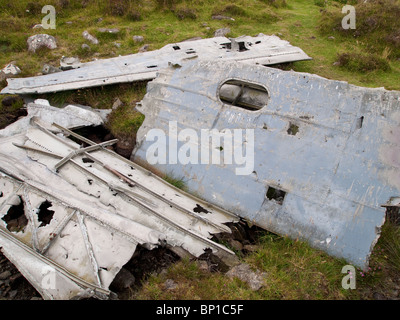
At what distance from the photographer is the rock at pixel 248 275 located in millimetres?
2937

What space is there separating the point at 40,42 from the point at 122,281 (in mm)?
7055

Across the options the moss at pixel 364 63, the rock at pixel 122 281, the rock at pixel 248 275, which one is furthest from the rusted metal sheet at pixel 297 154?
the moss at pixel 364 63

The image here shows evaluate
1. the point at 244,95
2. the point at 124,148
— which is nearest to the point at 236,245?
the point at 244,95

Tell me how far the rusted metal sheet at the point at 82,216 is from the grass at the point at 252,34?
361 mm

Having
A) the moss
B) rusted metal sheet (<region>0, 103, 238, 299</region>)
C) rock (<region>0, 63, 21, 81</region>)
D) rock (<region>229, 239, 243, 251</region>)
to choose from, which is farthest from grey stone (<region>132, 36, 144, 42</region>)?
rock (<region>229, 239, 243, 251</region>)

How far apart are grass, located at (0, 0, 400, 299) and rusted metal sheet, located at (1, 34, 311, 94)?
0.31 meters

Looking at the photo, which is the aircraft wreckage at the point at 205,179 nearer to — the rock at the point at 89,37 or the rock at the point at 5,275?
the rock at the point at 5,275

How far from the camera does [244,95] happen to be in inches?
171

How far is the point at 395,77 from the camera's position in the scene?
22.8ft

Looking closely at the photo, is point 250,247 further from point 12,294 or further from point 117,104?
point 117,104

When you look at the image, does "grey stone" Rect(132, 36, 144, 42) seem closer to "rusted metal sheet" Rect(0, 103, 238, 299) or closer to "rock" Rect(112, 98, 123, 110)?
"rock" Rect(112, 98, 123, 110)

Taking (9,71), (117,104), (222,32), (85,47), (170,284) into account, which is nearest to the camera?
(170,284)

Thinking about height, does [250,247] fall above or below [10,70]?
below
